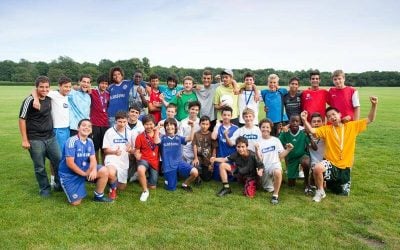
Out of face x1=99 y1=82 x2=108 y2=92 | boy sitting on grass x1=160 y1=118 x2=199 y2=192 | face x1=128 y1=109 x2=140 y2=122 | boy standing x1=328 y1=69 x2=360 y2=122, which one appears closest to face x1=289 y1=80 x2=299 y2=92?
boy standing x1=328 y1=69 x2=360 y2=122

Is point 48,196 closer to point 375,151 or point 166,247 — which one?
point 166,247

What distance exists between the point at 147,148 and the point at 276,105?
3198 millimetres

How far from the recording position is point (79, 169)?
6.07 meters

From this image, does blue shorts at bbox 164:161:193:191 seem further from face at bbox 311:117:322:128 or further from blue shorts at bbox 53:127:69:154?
face at bbox 311:117:322:128

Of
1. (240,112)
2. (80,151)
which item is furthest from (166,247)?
(240,112)

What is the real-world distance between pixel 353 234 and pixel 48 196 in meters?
5.23

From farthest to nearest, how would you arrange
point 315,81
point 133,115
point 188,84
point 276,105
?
point 188,84 < point 276,105 < point 315,81 < point 133,115

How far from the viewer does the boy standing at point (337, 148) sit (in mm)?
6535

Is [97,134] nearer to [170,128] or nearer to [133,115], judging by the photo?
[133,115]

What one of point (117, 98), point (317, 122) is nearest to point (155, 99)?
point (117, 98)

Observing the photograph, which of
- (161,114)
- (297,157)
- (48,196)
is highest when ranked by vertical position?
(161,114)

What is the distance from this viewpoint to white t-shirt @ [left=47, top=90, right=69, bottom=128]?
→ 6.78 m

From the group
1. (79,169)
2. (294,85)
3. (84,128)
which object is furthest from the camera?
(294,85)

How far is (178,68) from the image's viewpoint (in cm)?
8312
